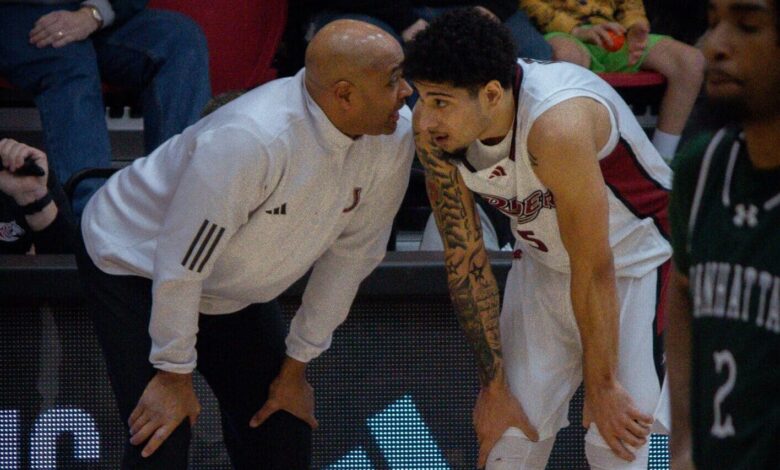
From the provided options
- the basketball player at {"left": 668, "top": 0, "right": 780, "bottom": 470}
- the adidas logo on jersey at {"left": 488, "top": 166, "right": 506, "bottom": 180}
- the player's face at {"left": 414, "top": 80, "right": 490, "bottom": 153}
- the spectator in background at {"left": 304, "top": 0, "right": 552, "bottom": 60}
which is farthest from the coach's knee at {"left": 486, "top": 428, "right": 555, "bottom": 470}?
the spectator in background at {"left": 304, "top": 0, "right": 552, "bottom": 60}

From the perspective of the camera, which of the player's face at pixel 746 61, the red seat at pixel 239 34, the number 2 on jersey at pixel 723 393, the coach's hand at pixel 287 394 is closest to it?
the player's face at pixel 746 61

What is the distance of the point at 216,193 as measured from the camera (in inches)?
108

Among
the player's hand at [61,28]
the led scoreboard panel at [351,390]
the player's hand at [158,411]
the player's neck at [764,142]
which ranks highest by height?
the player's neck at [764,142]

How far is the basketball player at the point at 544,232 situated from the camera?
2.77m

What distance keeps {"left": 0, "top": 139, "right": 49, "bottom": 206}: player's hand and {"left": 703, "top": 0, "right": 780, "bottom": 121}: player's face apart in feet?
9.01

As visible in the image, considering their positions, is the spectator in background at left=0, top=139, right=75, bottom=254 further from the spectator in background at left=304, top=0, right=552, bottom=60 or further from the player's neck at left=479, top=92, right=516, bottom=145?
the player's neck at left=479, top=92, right=516, bottom=145

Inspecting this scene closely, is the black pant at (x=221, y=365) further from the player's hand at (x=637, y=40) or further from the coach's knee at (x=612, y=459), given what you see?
the player's hand at (x=637, y=40)

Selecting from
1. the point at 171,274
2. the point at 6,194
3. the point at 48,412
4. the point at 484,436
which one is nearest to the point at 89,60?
the point at 6,194

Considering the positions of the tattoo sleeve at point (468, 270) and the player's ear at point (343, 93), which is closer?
the player's ear at point (343, 93)

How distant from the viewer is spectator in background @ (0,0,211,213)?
4.20 meters

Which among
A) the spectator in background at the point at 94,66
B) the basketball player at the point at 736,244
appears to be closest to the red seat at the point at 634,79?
the spectator in background at the point at 94,66

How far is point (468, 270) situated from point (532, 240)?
198 millimetres

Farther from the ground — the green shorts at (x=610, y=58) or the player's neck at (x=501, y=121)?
the player's neck at (x=501, y=121)

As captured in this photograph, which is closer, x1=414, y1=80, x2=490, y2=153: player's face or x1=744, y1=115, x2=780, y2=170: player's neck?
x1=744, y1=115, x2=780, y2=170: player's neck
